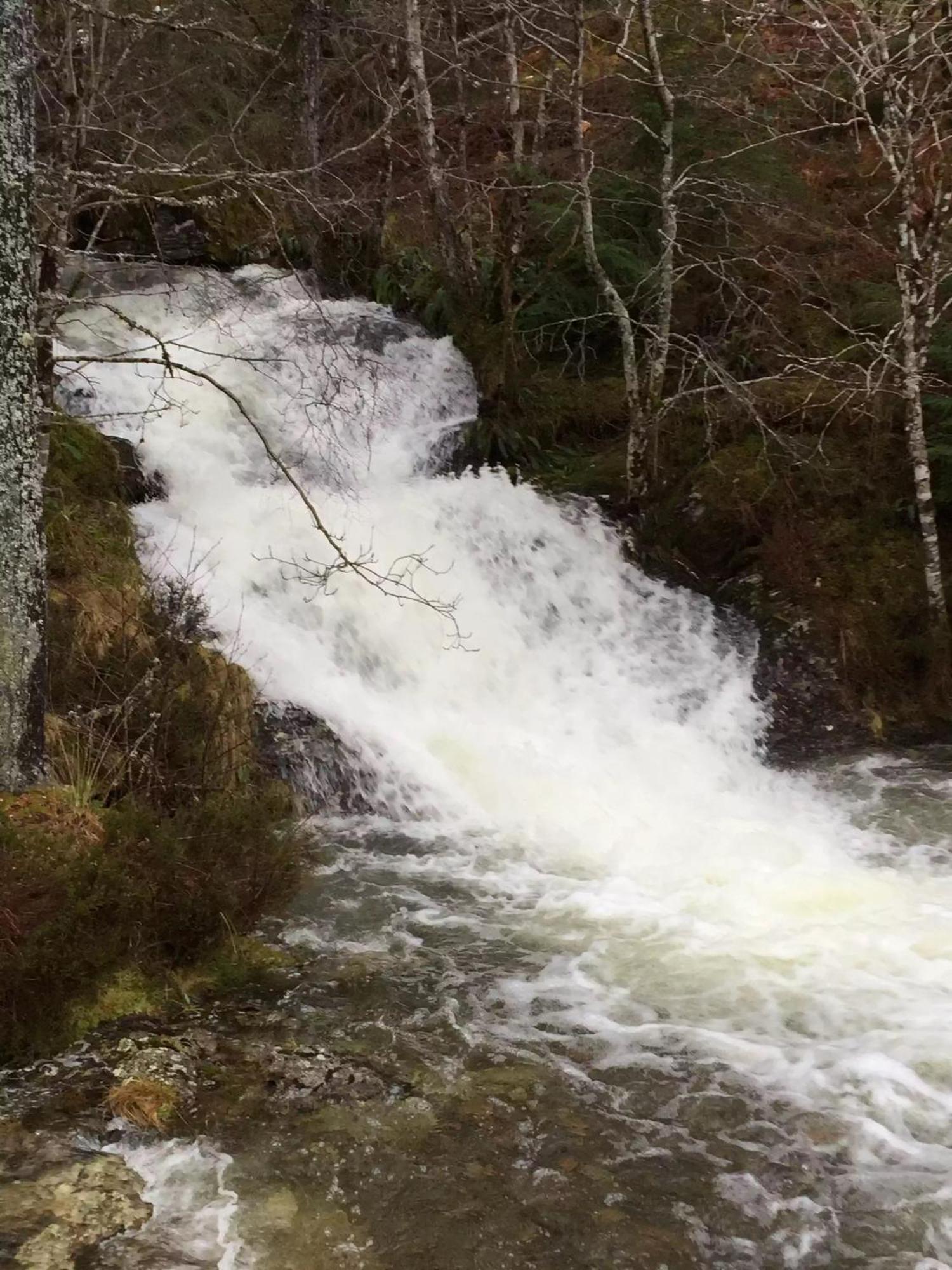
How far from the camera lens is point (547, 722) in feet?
29.3

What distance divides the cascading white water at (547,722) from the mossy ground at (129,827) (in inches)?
45.0

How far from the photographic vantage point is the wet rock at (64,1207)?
303cm

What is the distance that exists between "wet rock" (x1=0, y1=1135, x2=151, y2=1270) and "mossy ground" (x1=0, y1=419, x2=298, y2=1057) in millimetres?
772

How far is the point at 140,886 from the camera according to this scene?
454 centimetres

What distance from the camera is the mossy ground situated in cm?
420

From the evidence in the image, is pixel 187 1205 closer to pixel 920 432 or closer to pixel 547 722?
pixel 547 722

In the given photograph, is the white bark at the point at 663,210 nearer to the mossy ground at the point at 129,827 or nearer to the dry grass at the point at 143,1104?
the mossy ground at the point at 129,827

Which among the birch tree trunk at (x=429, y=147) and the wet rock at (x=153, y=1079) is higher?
the birch tree trunk at (x=429, y=147)

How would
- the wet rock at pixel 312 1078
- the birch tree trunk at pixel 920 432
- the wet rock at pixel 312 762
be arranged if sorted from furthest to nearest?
the birch tree trunk at pixel 920 432 < the wet rock at pixel 312 762 < the wet rock at pixel 312 1078

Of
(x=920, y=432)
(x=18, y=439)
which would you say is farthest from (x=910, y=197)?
(x=18, y=439)

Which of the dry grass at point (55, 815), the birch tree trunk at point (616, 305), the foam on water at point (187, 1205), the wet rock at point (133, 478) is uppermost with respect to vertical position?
the birch tree trunk at point (616, 305)

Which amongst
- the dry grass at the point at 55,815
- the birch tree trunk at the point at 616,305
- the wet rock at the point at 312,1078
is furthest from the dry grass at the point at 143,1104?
the birch tree trunk at the point at 616,305

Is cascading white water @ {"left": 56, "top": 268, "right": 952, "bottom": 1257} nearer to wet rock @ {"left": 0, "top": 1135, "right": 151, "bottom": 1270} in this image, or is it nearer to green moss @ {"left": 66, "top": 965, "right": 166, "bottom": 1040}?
green moss @ {"left": 66, "top": 965, "right": 166, "bottom": 1040}

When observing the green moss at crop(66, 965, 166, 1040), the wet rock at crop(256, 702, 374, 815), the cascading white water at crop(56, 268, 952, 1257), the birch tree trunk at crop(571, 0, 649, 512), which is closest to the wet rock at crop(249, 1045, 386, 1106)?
the green moss at crop(66, 965, 166, 1040)
